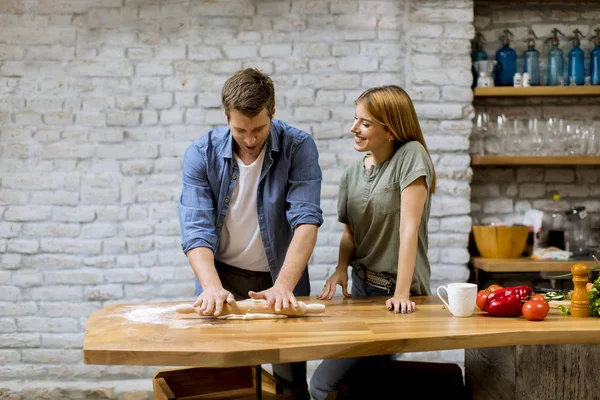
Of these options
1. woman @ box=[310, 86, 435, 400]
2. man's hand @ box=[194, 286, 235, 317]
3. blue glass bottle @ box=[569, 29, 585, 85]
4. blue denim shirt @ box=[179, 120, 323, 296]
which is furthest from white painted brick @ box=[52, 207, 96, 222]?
blue glass bottle @ box=[569, 29, 585, 85]

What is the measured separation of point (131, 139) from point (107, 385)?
4.90 ft

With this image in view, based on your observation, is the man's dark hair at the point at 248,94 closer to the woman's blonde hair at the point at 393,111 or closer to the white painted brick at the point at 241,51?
the woman's blonde hair at the point at 393,111

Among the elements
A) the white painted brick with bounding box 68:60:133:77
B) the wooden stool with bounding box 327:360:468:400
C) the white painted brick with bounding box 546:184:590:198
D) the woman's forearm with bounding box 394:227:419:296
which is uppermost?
the white painted brick with bounding box 68:60:133:77

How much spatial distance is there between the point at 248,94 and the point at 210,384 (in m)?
0.98

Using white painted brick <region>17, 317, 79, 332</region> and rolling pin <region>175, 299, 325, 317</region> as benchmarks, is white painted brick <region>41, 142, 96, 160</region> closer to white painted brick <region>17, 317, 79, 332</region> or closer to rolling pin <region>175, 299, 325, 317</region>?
white painted brick <region>17, 317, 79, 332</region>

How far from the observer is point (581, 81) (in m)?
4.39

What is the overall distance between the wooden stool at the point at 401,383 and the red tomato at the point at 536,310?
0.34 metres

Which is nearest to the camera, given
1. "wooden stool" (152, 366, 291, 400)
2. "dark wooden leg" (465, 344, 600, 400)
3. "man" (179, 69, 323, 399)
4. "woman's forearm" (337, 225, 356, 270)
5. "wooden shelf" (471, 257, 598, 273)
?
"dark wooden leg" (465, 344, 600, 400)

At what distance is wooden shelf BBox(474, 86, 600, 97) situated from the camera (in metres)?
4.27

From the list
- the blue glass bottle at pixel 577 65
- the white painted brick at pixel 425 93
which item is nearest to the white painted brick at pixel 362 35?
the white painted brick at pixel 425 93

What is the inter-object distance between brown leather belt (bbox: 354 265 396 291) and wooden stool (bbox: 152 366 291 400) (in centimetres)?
60

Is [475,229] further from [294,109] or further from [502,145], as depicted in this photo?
[294,109]

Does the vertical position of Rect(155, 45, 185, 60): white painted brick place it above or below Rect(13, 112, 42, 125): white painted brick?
above

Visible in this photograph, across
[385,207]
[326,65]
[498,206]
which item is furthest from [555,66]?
[385,207]
